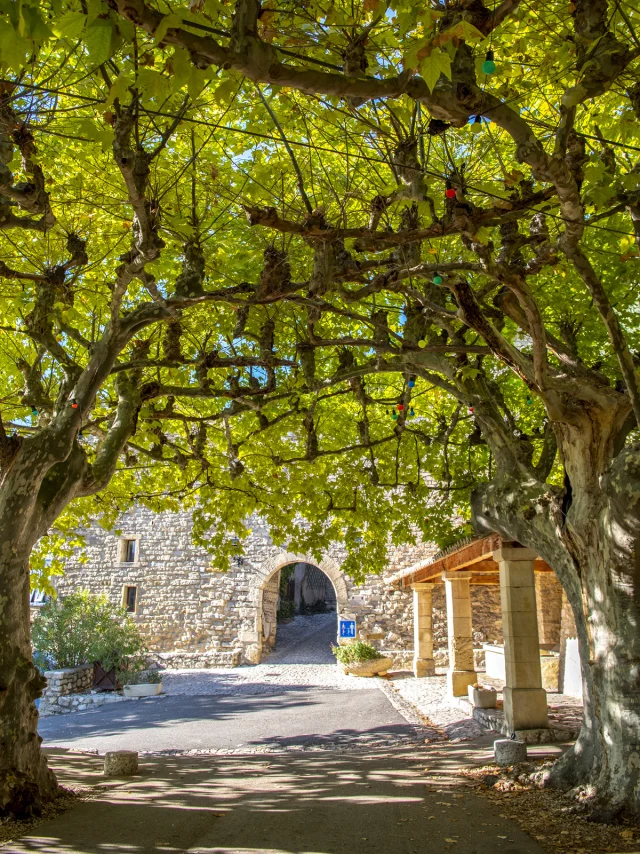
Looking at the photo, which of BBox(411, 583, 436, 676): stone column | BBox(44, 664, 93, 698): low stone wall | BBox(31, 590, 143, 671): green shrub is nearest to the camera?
BBox(44, 664, 93, 698): low stone wall

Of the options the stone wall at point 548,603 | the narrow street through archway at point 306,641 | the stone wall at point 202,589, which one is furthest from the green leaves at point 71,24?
the narrow street through archway at point 306,641

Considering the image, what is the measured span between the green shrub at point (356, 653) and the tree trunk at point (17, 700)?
1306 centimetres

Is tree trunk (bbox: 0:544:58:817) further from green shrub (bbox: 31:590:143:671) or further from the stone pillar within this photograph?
green shrub (bbox: 31:590:143:671)

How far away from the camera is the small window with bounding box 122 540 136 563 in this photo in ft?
72.5

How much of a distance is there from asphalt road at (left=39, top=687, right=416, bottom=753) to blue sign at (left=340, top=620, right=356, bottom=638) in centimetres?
435

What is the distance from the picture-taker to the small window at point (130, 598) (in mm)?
21531

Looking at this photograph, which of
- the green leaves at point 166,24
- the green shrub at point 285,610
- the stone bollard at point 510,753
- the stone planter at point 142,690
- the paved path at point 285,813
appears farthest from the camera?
the green shrub at point 285,610

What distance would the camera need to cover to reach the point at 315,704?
→ 13719 mm

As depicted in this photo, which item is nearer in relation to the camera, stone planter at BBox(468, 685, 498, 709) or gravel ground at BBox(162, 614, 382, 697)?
stone planter at BBox(468, 685, 498, 709)

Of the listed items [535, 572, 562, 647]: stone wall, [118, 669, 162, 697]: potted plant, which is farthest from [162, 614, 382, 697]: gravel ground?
[535, 572, 562, 647]: stone wall

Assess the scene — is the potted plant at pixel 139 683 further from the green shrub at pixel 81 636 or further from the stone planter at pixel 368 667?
the stone planter at pixel 368 667

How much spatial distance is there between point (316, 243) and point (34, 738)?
15.6 ft

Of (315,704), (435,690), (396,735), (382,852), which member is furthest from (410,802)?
(435,690)

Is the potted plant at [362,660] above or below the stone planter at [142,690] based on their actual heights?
above
